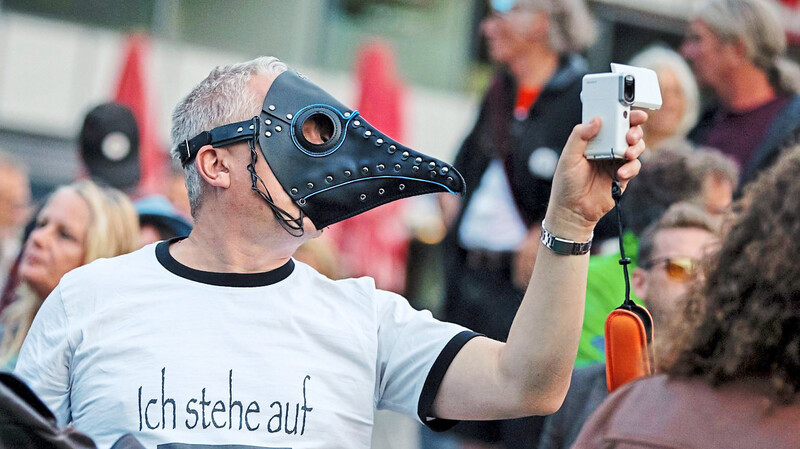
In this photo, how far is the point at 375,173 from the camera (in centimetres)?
261

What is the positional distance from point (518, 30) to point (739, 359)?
3.50m

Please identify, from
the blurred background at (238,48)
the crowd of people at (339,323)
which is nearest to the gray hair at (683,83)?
the crowd of people at (339,323)

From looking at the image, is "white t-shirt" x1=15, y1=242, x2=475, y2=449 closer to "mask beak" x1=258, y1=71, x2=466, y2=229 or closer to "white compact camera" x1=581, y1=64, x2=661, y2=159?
"mask beak" x1=258, y1=71, x2=466, y2=229

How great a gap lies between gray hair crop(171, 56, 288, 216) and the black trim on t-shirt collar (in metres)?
0.19

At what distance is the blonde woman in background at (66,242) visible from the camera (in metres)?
4.29

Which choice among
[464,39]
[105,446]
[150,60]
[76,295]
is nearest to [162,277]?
[76,295]

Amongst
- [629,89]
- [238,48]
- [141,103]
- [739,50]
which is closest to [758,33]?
[739,50]

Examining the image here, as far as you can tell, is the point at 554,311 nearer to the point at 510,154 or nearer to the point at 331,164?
the point at 331,164

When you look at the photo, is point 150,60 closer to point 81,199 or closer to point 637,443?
point 81,199

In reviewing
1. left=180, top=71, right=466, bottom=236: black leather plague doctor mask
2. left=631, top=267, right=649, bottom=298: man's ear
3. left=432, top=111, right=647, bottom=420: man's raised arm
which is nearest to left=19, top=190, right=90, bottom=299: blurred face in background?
left=180, top=71, right=466, bottom=236: black leather plague doctor mask

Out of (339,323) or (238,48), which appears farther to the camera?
(238,48)

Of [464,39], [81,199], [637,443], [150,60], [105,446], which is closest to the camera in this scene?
[637,443]

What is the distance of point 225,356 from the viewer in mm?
2496

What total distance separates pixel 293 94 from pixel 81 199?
208cm
